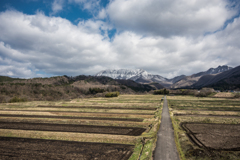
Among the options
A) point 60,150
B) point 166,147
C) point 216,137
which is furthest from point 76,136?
point 216,137

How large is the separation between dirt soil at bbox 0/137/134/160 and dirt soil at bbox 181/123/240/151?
13313 millimetres

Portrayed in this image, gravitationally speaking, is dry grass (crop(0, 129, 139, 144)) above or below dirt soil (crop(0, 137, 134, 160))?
above

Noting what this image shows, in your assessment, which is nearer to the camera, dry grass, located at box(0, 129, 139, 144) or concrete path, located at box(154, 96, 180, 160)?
concrete path, located at box(154, 96, 180, 160)

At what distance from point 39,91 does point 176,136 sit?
579 feet

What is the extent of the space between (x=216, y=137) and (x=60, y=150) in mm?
29813

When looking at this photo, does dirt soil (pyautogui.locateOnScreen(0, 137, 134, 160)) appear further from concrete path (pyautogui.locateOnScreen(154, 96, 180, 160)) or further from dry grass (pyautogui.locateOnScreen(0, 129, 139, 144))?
concrete path (pyautogui.locateOnScreen(154, 96, 180, 160))

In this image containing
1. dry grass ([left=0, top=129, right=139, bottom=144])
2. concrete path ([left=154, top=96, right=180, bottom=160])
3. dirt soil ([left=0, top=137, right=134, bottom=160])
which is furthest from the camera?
dry grass ([left=0, top=129, right=139, bottom=144])

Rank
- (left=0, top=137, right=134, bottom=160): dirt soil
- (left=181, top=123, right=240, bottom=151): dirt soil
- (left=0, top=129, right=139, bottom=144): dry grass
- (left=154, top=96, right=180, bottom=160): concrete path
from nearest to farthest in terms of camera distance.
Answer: (left=154, top=96, right=180, bottom=160): concrete path < (left=0, top=137, right=134, bottom=160): dirt soil < (left=181, top=123, right=240, bottom=151): dirt soil < (left=0, top=129, right=139, bottom=144): dry grass

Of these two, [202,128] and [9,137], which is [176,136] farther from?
[9,137]

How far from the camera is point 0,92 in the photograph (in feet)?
444

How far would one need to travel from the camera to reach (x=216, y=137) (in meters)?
25.2

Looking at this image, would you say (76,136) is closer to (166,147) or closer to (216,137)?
(166,147)

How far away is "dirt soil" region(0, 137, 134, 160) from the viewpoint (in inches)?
770

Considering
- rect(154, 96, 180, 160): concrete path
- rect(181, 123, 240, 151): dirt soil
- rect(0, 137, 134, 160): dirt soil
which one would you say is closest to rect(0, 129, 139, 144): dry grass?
rect(0, 137, 134, 160): dirt soil
